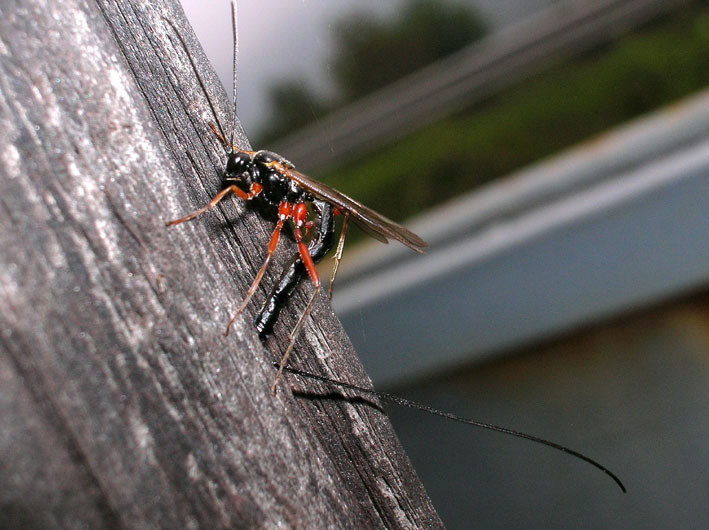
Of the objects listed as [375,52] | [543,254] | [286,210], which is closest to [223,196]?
[286,210]

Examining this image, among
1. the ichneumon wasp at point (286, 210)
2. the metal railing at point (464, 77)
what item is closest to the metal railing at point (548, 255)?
the metal railing at point (464, 77)

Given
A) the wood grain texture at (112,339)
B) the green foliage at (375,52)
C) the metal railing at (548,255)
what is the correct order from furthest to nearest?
the green foliage at (375,52), the metal railing at (548,255), the wood grain texture at (112,339)

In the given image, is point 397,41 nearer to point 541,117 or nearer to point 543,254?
point 541,117

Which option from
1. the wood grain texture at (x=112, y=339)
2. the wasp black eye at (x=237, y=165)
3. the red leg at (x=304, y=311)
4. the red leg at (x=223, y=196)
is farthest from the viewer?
the wasp black eye at (x=237, y=165)

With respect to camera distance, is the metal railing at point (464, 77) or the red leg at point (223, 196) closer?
the red leg at point (223, 196)

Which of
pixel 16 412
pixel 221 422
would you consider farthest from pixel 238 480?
pixel 16 412

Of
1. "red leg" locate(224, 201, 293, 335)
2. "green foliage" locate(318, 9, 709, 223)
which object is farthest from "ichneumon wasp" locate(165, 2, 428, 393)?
"green foliage" locate(318, 9, 709, 223)

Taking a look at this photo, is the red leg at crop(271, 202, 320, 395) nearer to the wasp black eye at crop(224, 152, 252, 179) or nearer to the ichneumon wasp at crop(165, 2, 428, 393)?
the ichneumon wasp at crop(165, 2, 428, 393)

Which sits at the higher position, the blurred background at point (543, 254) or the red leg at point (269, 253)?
the blurred background at point (543, 254)

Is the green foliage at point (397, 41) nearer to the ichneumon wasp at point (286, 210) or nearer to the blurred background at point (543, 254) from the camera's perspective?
the blurred background at point (543, 254)
